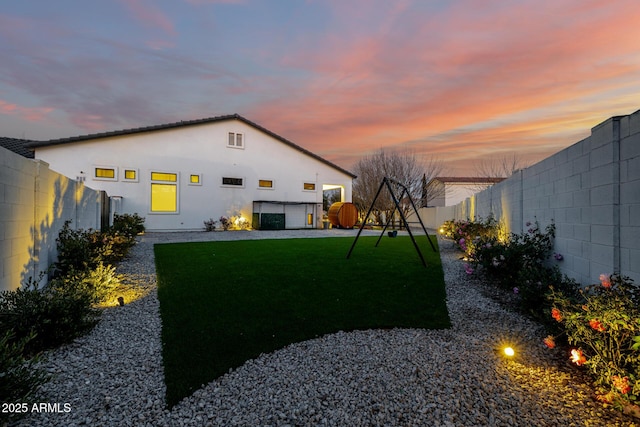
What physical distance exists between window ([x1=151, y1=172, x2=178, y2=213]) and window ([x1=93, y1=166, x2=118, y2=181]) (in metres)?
1.71

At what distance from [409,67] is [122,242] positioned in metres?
9.75

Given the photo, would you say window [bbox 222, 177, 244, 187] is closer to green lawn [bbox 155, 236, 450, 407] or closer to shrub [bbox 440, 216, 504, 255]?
green lawn [bbox 155, 236, 450, 407]

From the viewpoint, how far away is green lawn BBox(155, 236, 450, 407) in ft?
10.3

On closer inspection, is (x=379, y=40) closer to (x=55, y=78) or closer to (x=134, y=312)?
(x=134, y=312)

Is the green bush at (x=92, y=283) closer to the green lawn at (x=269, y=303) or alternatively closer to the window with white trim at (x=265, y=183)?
the green lawn at (x=269, y=303)

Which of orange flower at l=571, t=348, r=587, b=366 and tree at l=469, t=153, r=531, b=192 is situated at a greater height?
tree at l=469, t=153, r=531, b=192

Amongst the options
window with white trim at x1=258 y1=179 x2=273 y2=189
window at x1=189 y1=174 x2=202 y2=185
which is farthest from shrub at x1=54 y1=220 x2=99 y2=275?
window with white trim at x1=258 y1=179 x2=273 y2=189

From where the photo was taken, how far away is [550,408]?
7.13 feet

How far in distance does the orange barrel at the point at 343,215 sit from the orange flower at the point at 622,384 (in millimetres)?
18082

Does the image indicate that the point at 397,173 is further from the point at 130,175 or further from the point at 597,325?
the point at 597,325

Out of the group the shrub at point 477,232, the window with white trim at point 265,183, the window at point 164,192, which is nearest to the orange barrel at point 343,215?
the window with white trim at point 265,183

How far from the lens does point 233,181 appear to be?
18281mm

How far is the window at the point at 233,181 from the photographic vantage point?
1803cm

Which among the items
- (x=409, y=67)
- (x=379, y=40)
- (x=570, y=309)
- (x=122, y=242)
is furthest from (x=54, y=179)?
(x=409, y=67)
